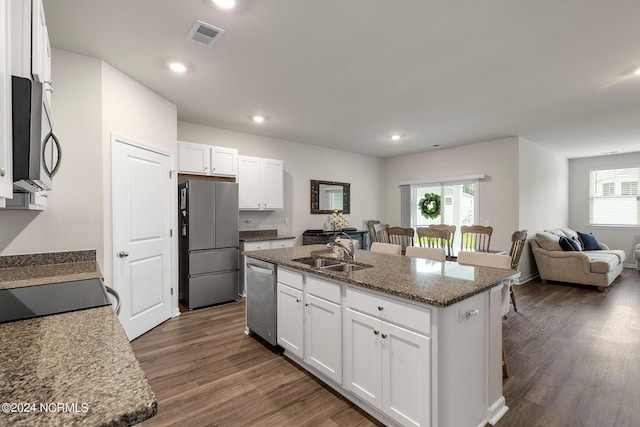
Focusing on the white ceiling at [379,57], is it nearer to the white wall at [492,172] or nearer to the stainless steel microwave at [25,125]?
the white wall at [492,172]

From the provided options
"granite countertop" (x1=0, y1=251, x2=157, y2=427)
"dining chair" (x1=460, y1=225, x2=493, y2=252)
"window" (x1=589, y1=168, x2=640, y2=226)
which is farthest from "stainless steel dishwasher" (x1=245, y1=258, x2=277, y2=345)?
"window" (x1=589, y1=168, x2=640, y2=226)

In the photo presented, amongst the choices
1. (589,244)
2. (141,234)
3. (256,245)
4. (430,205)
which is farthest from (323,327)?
(589,244)

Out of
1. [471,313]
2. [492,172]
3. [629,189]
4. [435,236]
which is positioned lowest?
[471,313]

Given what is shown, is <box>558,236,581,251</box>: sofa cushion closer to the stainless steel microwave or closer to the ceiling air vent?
the ceiling air vent

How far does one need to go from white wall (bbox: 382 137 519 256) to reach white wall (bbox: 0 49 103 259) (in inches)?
228

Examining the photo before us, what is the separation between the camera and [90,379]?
0.75 meters

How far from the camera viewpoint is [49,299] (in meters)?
1.45

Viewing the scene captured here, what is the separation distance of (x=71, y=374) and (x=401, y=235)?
4.44 metres

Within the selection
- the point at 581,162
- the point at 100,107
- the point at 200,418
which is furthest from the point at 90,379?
the point at 581,162

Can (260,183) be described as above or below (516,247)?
above

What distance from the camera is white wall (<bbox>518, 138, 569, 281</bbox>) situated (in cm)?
549

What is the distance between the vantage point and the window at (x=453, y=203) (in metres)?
5.98

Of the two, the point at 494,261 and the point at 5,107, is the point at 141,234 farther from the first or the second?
the point at 494,261

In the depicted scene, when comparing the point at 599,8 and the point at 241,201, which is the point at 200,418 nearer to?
the point at 241,201
